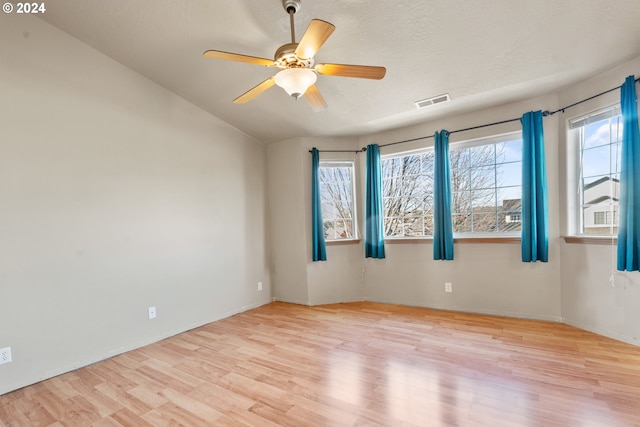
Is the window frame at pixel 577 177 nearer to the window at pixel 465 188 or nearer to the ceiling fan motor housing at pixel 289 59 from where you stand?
the window at pixel 465 188

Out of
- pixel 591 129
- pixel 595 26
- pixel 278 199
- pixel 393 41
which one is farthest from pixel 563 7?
pixel 278 199

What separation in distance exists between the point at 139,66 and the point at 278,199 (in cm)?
235

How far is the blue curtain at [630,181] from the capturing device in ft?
8.09

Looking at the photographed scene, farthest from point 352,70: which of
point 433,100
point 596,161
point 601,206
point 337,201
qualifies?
point 601,206

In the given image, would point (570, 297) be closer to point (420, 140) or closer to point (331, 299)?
point (420, 140)

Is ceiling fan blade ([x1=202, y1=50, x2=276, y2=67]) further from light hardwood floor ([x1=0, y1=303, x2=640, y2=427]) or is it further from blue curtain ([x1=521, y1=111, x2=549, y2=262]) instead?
blue curtain ([x1=521, y1=111, x2=549, y2=262])

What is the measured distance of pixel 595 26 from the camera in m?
2.20

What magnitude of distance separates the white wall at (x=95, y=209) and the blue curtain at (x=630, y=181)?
4156mm

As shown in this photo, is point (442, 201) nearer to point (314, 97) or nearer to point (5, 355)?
point (314, 97)

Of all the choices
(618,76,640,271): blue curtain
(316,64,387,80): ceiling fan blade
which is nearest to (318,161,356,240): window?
(316,64,387,80): ceiling fan blade

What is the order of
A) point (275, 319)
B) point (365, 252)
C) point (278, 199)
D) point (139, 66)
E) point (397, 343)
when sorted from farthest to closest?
point (278, 199)
point (365, 252)
point (275, 319)
point (139, 66)
point (397, 343)

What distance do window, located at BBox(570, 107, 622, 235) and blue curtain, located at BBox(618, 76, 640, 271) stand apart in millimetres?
242

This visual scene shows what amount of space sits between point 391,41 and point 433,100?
1.05 meters

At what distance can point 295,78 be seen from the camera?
194 centimetres
